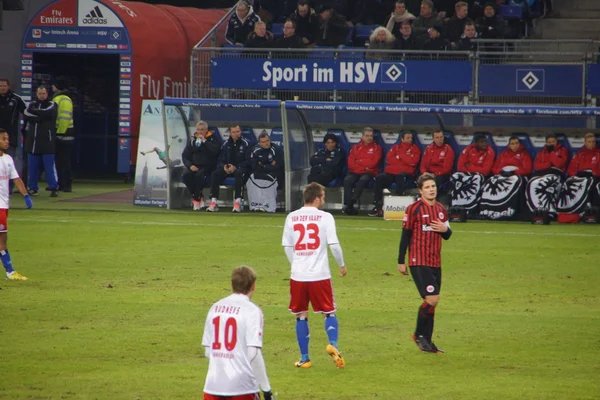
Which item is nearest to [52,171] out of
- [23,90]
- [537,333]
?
[23,90]

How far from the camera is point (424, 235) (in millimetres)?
Answer: 10312

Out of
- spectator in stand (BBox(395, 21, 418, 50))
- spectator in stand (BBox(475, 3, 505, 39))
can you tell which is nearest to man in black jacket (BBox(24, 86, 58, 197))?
spectator in stand (BBox(395, 21, 418, 50))

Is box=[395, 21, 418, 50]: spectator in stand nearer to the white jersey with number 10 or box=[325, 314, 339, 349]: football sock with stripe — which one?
the white jersey with number 10

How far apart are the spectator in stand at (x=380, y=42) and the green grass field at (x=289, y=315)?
634cm

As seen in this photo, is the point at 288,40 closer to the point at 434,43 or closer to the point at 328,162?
the point at 434,43

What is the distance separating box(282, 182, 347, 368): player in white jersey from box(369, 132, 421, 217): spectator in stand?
13491mm

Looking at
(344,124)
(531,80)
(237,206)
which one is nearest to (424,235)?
(237,206)

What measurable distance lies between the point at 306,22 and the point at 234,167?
6.47 metres

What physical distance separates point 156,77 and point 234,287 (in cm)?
2386

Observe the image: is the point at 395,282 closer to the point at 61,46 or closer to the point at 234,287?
the point at 234,287

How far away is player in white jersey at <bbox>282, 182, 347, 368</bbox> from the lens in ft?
31.4

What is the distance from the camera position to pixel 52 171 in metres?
25.8

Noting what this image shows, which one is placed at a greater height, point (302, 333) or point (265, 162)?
point (265, 162)

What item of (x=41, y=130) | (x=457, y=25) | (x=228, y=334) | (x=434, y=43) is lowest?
(x=228, y=334)
